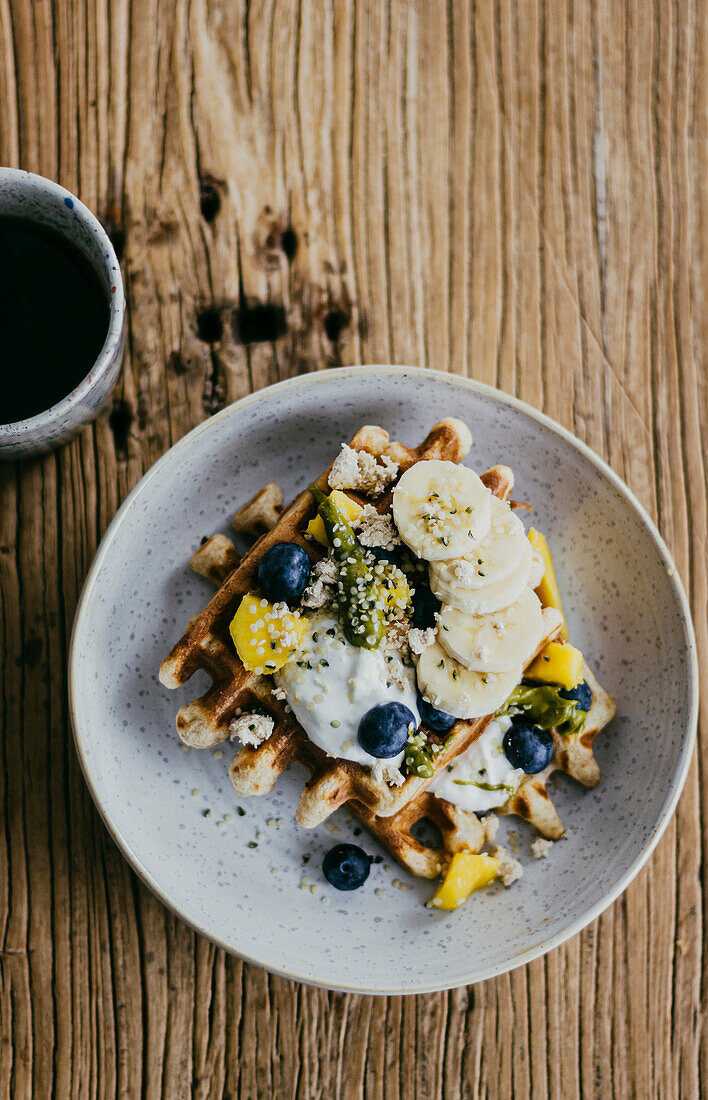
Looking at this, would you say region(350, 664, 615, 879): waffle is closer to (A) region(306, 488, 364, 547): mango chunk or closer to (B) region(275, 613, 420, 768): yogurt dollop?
(B) region(275, 613, 420, 768): yogurt dollop

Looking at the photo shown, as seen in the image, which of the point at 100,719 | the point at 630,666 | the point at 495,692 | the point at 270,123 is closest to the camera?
the point at 495,692

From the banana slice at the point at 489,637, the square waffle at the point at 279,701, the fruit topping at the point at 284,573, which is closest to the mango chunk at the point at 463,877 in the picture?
the square waffle at the point at 279,701

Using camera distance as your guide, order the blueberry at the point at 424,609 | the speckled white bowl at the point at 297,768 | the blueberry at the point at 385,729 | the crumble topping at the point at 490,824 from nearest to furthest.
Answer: the blueberry at the point at 385,729
the blueberry at the point at 424,609
the speckled white bowl at the point at 297,768
the crumble topping at the point at 490,824

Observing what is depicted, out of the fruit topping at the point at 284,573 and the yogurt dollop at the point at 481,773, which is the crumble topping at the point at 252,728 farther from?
the yogurt dollop at the point at 481,773

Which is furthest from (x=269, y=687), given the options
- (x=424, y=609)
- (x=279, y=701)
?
(x=424, y=609)

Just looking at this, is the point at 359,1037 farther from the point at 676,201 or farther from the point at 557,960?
the point at 676,201

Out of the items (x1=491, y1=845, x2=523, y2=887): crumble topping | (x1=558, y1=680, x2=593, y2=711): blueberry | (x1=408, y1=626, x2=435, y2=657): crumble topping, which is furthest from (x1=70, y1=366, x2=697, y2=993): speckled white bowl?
(x1=408, y1=626, x2=435, y2=657): crumble topping

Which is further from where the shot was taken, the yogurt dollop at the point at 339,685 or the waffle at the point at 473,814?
the waffle at the point at 473,814

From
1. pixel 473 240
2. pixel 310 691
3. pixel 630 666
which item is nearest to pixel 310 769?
pixel 310 691
